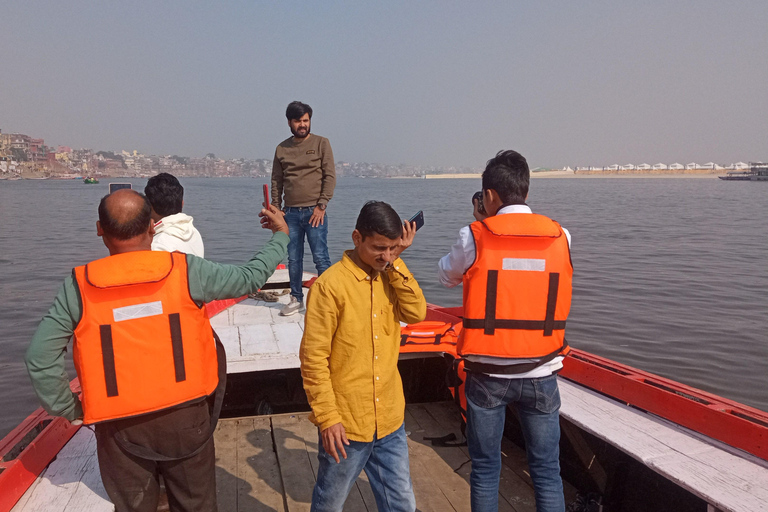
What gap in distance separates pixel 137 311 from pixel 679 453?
2.90 meters

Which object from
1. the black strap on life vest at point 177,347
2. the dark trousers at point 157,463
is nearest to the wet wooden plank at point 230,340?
the dark trousers at point 157,463

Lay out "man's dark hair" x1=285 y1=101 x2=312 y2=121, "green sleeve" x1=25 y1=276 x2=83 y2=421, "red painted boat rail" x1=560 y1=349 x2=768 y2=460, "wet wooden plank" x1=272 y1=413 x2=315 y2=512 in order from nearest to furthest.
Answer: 1. "green sleeve" x1=25 y1=276 x2=83 y2=421
2. "red painted boat rail" x1=560 y1=349 x2=768 y2=460
3. "wet wooden plank" x1=272 y1=413 x2=315 y2=512
4. "man's dark hair" x1=285 y1=101 x2=312 y2=121

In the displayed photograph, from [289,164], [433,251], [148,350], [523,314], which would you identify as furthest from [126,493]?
[433,251]

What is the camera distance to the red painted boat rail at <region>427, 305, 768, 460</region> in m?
2.96

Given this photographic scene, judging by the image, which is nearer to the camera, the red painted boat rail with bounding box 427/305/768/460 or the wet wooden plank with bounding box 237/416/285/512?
the red painted boat rail with bounding box 427/305/768/460

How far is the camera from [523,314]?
2.48m

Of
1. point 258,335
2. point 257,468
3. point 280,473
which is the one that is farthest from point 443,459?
point 258,335

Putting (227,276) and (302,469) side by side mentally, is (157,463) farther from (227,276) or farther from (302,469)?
(302,469)

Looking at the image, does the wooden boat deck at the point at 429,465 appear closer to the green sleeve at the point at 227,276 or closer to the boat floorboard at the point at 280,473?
the boat floorboard at the point at 280,473

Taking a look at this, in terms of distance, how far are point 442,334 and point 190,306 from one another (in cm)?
299

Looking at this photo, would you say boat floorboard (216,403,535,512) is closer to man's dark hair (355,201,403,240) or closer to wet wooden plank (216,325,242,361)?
wet wooden plank (216,325,242,361)

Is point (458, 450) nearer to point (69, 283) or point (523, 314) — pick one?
point (523, 314)

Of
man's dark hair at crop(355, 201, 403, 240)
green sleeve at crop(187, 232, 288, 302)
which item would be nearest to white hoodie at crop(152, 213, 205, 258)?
green sleeve at crop(187, 232, 288, 302)

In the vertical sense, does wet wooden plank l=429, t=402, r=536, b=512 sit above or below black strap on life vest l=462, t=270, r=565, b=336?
below
